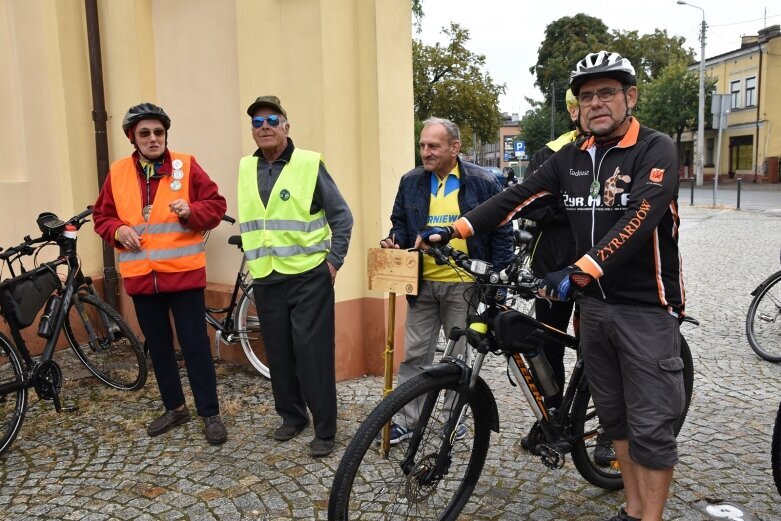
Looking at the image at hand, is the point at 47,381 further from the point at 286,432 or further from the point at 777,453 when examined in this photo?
the point at 777,453

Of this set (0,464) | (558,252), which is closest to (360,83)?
(558,252)

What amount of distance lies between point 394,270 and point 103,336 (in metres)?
2.53

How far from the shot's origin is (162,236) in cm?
398

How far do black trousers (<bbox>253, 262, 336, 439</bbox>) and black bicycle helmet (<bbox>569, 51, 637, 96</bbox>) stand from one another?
1829 mm

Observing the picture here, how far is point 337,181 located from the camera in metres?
4.92

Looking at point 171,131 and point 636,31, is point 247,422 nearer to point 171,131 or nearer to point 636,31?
point 171,131

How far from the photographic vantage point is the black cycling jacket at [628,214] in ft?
8.04

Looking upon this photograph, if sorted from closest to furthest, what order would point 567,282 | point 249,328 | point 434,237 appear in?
point 567,282, point 434,237, point 249,328

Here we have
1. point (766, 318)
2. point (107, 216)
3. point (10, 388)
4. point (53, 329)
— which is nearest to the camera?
point (10, 388)

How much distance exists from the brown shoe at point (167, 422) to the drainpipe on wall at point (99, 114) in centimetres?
231

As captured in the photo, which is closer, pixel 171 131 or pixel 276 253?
pixel 276 253

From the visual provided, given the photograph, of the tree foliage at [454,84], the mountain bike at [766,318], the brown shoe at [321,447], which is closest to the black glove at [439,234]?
the brown shoe at [321,447]

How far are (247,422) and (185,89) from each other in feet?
9.57

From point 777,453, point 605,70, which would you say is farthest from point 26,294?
point 777,453
